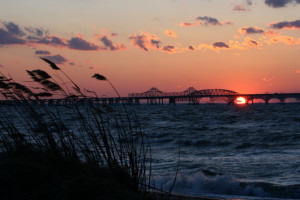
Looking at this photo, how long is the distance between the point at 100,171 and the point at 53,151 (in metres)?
0.78

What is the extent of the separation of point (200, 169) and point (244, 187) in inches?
59.8

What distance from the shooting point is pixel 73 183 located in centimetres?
301

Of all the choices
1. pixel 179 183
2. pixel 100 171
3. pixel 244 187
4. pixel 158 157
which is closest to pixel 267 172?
pixel 244 187

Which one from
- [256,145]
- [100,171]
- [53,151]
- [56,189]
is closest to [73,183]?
[56,189]

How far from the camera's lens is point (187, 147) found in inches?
472

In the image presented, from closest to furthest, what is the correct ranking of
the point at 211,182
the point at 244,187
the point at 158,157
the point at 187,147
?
1. the point at 244,187
2. the point at 211,182
3. the point at 158,157
4. the point at 187,147

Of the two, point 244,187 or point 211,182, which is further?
point 211,182

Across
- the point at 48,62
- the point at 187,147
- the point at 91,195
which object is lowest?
the point at 187,147

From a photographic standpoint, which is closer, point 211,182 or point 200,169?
point 211,182

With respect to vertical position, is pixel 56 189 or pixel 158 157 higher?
pixel 56 189

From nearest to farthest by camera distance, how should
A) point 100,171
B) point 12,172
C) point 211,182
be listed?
point 12,172 < point 100,171 < point 211,182

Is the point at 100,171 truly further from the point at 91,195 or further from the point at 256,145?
the point at 256,145

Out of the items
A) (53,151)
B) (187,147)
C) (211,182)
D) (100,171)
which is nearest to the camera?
(100,171)

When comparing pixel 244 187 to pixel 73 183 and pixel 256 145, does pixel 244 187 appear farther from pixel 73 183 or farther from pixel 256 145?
pixel 256 145
